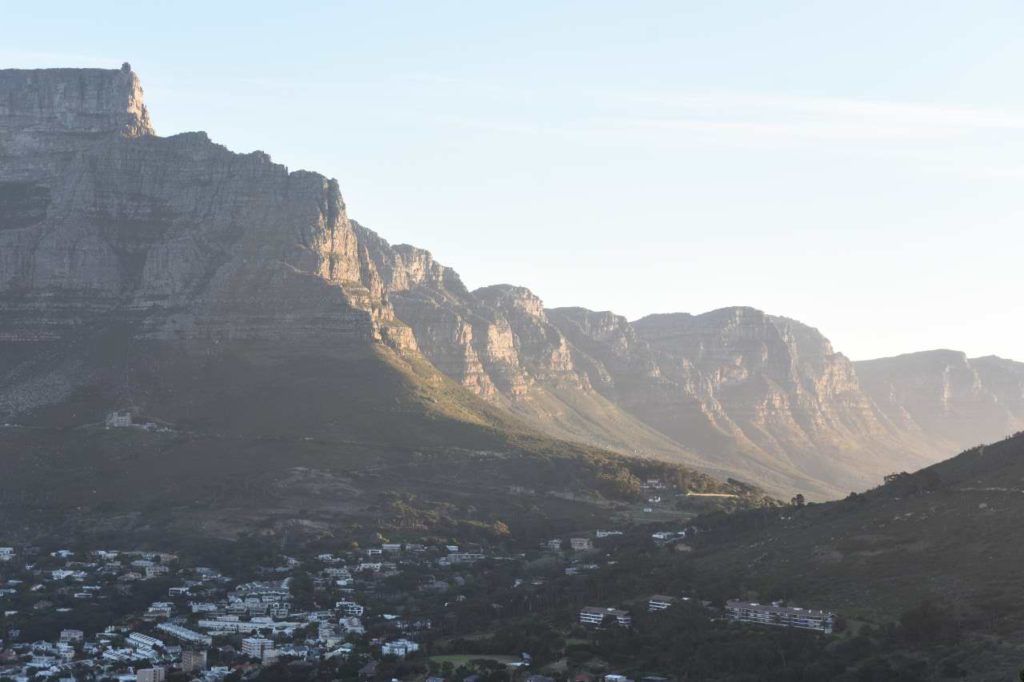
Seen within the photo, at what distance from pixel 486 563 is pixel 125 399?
186 ft

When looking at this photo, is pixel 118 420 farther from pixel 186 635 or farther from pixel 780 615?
pixel 780 615

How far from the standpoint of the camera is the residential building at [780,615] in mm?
105688

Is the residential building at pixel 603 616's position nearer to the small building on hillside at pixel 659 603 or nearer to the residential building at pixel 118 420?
the small building on hillside at pixel 659 603

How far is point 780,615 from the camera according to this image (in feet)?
354

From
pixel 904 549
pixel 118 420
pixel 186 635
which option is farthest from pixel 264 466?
pixel 904 549

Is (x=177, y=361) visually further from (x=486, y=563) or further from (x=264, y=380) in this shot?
(x=486, y=563)

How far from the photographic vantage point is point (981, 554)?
368ft

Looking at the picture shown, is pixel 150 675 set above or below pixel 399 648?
below

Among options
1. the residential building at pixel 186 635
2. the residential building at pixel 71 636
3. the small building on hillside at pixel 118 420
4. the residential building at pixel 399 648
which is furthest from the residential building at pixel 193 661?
the small building on hillside at pixel 118 420

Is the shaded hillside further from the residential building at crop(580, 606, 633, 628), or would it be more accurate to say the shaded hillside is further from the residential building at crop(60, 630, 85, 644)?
the residential building at crop(60, 630, 85, 644)

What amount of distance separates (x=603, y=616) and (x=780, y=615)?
12.2 m

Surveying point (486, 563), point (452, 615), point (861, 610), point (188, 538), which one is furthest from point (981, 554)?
point (188, 538)

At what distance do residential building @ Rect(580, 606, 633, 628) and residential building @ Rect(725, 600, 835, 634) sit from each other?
6077 millimetres

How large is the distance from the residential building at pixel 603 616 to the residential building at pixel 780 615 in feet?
19.9
